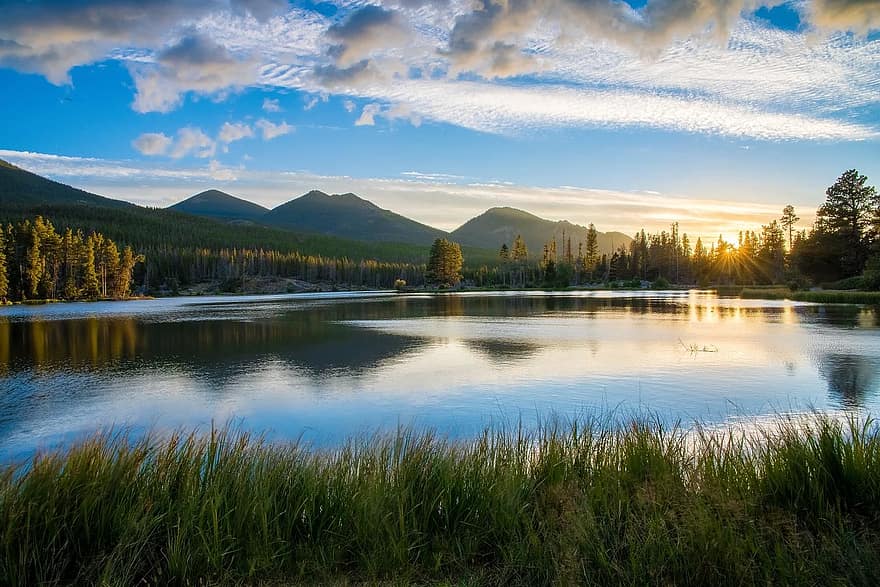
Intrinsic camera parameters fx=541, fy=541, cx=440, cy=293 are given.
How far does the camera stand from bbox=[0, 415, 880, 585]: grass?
4.70 metres

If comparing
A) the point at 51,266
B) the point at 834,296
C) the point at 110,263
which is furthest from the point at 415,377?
the point at 110,263

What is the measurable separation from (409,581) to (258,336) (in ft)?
89.7

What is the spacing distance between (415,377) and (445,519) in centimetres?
1194

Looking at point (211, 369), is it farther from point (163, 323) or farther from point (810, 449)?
point (163, 323)

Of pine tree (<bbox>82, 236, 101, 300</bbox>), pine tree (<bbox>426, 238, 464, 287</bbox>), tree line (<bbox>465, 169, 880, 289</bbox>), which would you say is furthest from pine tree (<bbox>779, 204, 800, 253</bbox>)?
pine tree (<bbox>82, 236, 101, 300</bbox>)

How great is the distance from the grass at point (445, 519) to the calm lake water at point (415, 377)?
9.24ft

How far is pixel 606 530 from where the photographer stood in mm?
5129

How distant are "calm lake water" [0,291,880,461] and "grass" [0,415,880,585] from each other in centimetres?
282

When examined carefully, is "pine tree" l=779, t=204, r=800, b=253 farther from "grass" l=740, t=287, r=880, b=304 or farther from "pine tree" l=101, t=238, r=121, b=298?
"pine tree" l=101, t=238, r=121, b=298

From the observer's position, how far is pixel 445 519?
5.77m

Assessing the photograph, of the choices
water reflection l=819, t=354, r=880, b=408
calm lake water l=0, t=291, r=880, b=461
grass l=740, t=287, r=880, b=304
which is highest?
grass l=740, t=287, r=880, b=304

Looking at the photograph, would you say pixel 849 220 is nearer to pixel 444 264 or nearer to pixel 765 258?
pixel 765 258

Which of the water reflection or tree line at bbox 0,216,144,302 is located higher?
tree line at bbox 0,216,144,302

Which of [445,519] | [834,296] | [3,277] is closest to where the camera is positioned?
[445,519]
